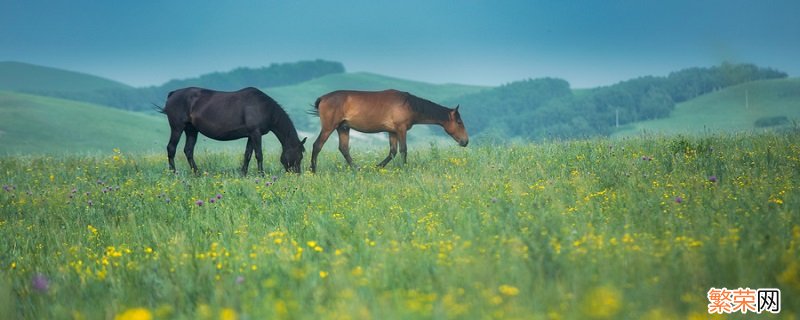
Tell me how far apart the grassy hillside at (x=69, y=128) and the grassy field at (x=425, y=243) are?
62.8 m

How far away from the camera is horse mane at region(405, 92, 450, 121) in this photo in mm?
16125

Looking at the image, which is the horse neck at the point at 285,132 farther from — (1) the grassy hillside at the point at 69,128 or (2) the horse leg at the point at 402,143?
(1) the grassy hillside at the point at 69,128


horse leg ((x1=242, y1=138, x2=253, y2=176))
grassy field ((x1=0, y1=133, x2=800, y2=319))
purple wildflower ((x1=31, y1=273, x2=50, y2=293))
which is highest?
horse leg ((x1=242, y1=138, x2=253, y2=176))

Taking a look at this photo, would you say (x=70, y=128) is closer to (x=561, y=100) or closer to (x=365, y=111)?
(x=365, y=111)

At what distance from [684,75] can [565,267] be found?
5555 inches

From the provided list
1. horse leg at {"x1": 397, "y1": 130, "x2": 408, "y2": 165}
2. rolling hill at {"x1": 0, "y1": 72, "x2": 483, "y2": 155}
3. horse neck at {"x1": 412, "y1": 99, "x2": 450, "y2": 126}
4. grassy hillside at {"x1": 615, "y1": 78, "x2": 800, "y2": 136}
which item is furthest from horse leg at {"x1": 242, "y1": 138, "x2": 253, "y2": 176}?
grassy hillside at {"x1": 615, "y1": 78, "x2": 800, "y2": 136}

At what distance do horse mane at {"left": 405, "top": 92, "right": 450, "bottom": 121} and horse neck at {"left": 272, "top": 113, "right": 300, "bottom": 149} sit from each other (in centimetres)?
306

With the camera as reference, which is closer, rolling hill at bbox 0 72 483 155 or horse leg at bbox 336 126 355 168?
horse leg at bbox 336 126 355 168

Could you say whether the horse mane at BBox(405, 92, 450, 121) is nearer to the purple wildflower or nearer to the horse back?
the horse back

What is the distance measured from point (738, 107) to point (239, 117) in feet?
366

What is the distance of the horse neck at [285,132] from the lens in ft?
48.1

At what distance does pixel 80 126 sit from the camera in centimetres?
8744

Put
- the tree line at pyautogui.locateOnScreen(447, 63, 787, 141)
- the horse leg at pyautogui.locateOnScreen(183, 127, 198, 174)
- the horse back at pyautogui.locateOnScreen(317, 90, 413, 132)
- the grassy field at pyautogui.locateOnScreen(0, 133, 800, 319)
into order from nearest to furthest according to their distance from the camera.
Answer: the grassy field at pyautogui.locateOnScreen(0, 133, 800, 319)
the horse back at pyautogui.locateOnScreen(317, 90, 413, 132)
the horse leg at pyautogui.locateOnScreen(183, 127, 198, 174)
the tree line at pyautogui.locateOnScreen(447, 63, 787, 141)

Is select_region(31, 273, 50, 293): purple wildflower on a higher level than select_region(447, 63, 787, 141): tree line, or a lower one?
lower
